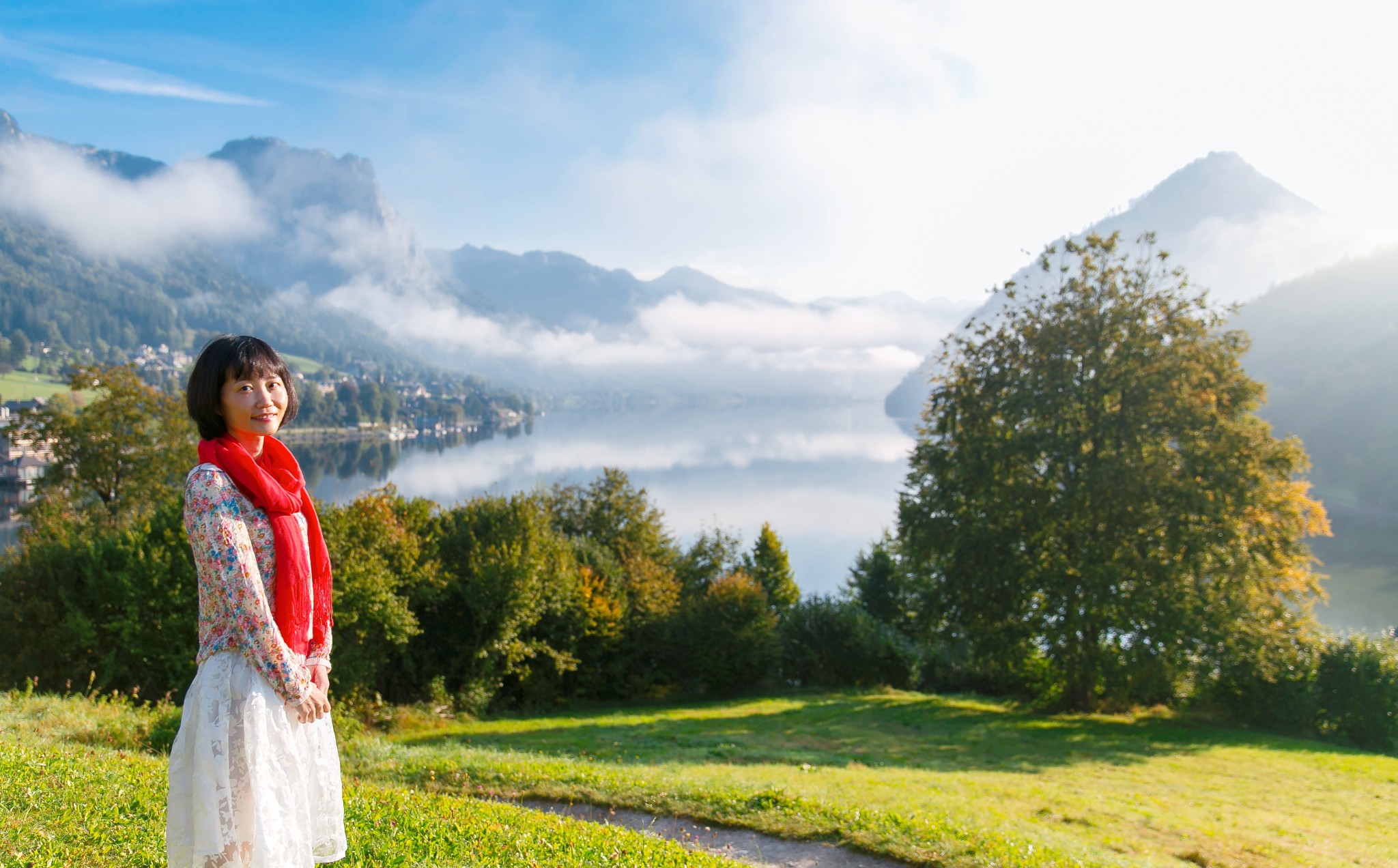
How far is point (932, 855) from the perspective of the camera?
7000 millimetres

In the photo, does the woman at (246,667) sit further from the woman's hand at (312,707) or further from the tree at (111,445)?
the tree at (111,445)

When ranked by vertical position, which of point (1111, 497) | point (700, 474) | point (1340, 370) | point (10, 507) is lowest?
point (10, 507)

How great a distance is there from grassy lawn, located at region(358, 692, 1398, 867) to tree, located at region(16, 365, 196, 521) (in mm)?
19412

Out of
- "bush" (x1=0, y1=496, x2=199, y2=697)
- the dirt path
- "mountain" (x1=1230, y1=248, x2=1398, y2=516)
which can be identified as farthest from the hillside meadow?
"mountain" (x1=1230, y1=248, x2=1398, y2=516)

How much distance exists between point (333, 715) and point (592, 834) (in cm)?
810

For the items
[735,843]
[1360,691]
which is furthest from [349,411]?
[735,843]

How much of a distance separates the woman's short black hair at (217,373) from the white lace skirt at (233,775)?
1.08 meters

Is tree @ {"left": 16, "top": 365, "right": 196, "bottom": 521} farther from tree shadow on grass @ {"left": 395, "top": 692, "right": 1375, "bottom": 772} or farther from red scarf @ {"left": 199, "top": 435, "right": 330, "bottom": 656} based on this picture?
red scarf @ {"left": 199, "top": 435, "right": 330, "bottom": 656}

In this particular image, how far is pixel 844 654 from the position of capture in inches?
1062

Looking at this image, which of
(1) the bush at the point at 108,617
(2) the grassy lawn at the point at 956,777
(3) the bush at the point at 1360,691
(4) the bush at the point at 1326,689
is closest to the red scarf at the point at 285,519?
(2) the grassy lawn at the point at 956,777

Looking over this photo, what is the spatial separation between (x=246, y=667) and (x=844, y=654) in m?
25.6

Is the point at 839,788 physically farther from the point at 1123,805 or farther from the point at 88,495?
the point at 88,495

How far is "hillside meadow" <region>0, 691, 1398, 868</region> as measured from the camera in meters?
5.62

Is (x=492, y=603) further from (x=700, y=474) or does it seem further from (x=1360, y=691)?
(x=700, y=474)
